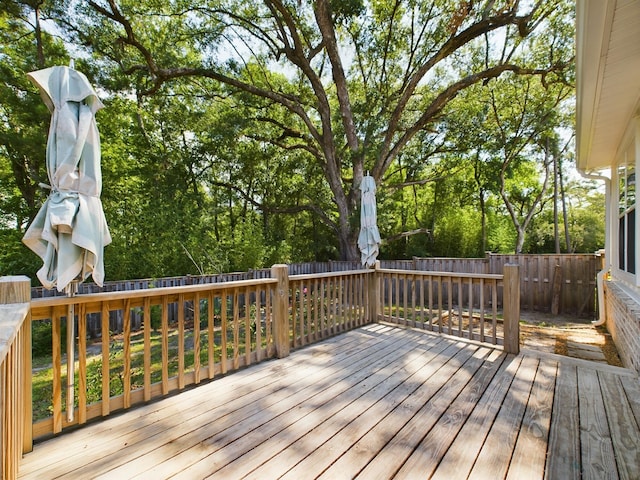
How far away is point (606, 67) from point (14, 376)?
420 centimetres

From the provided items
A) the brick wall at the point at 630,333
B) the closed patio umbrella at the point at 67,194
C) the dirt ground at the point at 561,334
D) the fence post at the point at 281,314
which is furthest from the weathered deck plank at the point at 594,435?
the closed patio umbrella at the point at 67,194

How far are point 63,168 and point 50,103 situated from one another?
46cm

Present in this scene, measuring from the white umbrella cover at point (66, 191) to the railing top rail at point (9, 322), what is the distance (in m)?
0.26

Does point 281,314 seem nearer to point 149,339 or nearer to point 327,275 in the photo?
point 327,275

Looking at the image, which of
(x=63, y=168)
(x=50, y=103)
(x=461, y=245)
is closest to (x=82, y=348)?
(x=63, y=168)

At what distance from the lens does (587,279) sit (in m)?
6.57

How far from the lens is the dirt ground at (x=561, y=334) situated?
4.32 m

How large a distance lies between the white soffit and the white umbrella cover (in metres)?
3.12

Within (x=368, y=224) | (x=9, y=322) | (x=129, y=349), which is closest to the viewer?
(x=9, y=322)

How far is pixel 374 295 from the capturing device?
4.80 m

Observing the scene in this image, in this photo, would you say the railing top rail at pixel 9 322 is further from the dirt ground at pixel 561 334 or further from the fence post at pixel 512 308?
the dirt ground at pixel 561 334

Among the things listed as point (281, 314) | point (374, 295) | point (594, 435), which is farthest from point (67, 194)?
point (374, 295)

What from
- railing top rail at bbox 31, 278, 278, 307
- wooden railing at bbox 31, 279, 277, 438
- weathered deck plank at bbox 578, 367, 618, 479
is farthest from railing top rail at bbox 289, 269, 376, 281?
weathered deck plank at bbox 578, 367, 618, 479

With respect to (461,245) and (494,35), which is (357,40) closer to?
(494,35)
